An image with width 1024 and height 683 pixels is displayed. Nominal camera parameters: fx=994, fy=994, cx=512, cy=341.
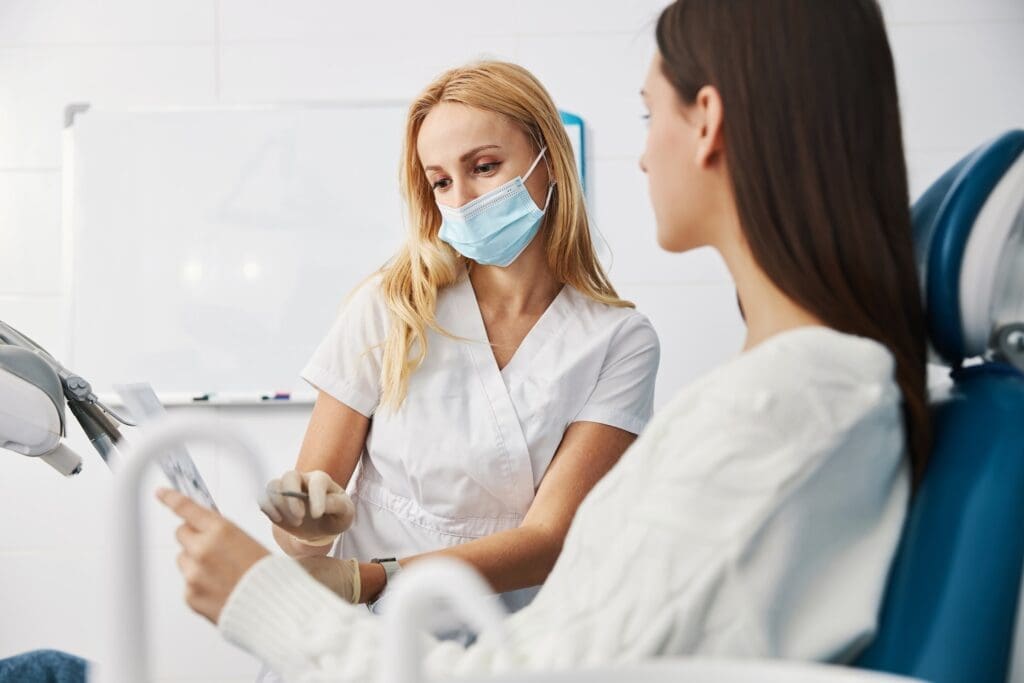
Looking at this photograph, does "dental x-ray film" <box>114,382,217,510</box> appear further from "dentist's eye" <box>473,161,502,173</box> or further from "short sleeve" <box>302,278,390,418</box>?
"dentist's eye" <box>473,161,502,173</box>

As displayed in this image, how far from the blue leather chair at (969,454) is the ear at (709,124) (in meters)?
0.22

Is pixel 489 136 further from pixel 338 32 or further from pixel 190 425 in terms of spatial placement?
pixel 338 32

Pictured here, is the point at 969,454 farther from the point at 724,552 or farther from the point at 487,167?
the point at 487,167

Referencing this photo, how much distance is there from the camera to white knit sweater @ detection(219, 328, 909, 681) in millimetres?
773

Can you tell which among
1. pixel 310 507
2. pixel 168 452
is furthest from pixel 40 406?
pixel 310 507

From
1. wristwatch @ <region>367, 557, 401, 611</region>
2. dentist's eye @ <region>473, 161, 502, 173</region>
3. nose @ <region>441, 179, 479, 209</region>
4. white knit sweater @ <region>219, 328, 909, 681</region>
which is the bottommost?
wristwatch @ <region>367, 557, 401, 611</region>

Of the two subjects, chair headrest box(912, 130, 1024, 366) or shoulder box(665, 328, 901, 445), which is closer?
shoulder box(665, 328, 901, 445)

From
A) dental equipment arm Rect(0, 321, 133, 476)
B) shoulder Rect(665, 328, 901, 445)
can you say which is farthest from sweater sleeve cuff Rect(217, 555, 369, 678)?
dental equipment arm Rect(0, 321, 133, 476)

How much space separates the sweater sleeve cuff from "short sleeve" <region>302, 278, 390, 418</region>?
831 mm

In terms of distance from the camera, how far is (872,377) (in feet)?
2.75

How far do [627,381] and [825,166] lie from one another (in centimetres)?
80

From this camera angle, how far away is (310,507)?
121cm

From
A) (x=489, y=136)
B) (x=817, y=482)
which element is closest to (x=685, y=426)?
(x=817, y=482)

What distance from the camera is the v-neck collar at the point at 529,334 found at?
5.54ft
